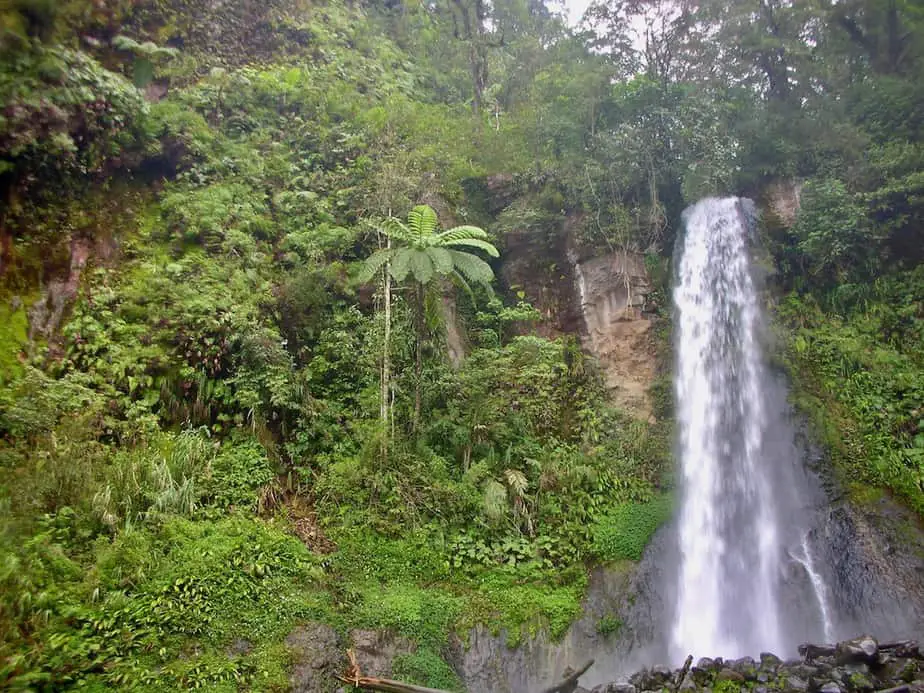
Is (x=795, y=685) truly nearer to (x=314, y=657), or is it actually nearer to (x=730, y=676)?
(x=730, y=676)

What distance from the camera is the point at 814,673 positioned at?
25.3 ft

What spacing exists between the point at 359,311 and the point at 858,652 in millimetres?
9725

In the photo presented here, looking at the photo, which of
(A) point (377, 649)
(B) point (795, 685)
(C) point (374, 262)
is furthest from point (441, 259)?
(B) point (795, 685)

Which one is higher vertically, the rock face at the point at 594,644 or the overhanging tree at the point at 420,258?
the overhanging tree at the point at 420,258

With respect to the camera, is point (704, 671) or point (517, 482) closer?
point (704, 671)

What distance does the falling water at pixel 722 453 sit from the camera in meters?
9.93

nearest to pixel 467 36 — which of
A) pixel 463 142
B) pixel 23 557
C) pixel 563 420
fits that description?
pixel 463 142

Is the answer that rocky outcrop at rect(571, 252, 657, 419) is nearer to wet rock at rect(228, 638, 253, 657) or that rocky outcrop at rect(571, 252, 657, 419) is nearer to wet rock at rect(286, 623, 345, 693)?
wet rock at rect(286, 623, 345, 693)

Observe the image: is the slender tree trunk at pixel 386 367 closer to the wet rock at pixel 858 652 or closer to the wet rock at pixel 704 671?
the wet rock at pixel 704 671

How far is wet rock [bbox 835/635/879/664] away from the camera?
25.7ft

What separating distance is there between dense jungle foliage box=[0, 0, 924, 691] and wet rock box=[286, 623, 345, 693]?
220mm

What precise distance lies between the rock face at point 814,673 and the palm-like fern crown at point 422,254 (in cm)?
682

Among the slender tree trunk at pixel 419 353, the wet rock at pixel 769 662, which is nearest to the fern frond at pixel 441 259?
the slender tree trunk at pixel 419 353

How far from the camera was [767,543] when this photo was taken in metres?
10.6
